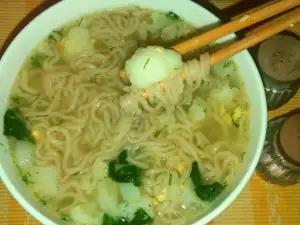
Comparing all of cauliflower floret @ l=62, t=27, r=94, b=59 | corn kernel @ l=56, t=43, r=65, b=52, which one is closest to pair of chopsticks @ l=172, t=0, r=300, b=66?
cauliflower floret @ l=62, t=27, r=94, b=59

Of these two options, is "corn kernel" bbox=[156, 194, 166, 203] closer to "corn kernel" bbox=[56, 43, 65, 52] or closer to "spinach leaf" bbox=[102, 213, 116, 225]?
"spinach leaf" bbox=[102, 213, 116, 225]

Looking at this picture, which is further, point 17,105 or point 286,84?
point 286,84

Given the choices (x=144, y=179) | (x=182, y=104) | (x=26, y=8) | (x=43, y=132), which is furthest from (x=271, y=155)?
(x=26, y=8)

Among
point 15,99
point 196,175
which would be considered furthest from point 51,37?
point 196,175

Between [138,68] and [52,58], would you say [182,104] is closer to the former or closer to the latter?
→ [138,68]

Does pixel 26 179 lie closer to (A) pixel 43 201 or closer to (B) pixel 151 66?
(A) pixel 43 201

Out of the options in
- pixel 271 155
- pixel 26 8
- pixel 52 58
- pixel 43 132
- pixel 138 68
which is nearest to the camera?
pixel 138 68

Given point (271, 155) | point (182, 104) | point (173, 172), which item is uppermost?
point (182, 104)

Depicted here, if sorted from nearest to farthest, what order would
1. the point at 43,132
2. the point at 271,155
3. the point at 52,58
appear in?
the point at 43,132, the point at 52,58, the point at 271,155
